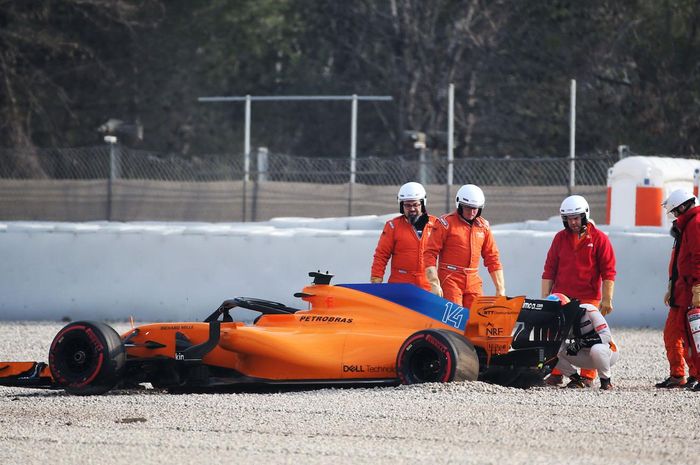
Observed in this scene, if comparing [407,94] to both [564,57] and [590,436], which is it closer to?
[564,57]

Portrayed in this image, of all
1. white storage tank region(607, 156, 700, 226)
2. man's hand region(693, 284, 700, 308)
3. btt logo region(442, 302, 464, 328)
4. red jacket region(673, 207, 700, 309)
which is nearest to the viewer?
btt logo region(442, 302, 464, 328)

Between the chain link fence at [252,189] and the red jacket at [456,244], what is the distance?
281 inches

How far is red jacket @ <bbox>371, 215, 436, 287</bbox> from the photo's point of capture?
1270 centimetres

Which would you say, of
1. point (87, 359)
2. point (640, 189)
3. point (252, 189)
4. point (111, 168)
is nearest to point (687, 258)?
point (87, 359)

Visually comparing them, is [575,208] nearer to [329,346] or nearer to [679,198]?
[679,198]

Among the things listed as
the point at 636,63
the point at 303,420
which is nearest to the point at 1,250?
the point at 303,420

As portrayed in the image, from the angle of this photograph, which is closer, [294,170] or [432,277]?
[432,277]

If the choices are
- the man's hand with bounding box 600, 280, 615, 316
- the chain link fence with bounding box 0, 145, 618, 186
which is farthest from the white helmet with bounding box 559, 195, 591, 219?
the chain link fence with bounding box 0, 145, 618, 186

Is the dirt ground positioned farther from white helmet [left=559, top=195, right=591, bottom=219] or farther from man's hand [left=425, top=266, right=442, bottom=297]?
man's hand [left=425, top=266, right=442, bottom=297]

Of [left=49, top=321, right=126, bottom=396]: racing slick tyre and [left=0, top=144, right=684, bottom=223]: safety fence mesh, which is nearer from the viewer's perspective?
[left=49, top=321, right=126, bottom=396]: racing slick tyre

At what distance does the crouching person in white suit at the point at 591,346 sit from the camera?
10867 mm

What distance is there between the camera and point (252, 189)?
21.3 m

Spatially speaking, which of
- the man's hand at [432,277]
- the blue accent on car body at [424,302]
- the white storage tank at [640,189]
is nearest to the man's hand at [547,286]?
the man's hand at [432,277]

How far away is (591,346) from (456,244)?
1989 millimetres
